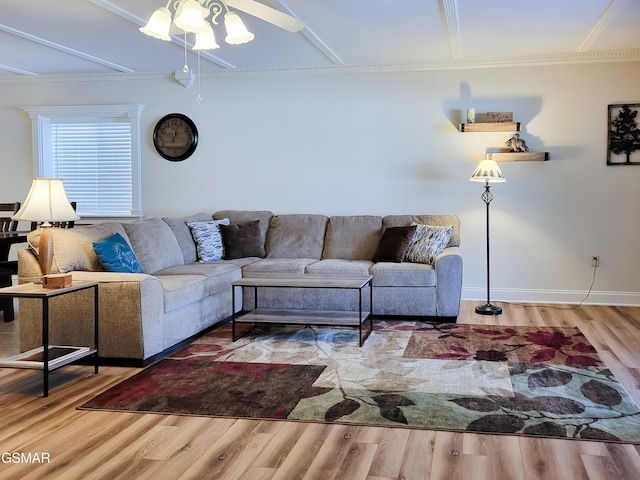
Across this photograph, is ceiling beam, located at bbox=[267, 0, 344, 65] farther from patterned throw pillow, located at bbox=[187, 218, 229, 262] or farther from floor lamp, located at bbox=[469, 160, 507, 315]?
patterned throw pillow, located at bbox=[187, 218, 229, 262]

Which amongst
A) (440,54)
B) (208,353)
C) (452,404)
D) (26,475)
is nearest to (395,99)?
(440,54)

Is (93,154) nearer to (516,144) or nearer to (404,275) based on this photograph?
(404,275)

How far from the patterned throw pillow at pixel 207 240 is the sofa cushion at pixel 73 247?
51.8 inches

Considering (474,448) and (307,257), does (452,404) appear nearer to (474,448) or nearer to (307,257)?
(474,448)

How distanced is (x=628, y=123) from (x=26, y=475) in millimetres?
5689

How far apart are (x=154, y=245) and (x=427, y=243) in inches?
93.0

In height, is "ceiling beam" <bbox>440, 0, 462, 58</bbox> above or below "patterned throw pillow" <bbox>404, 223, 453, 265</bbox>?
above

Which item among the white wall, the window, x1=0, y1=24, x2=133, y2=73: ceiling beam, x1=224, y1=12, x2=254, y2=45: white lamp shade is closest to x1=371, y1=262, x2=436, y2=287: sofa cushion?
the white wall

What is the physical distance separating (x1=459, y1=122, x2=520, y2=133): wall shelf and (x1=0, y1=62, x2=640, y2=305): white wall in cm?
13

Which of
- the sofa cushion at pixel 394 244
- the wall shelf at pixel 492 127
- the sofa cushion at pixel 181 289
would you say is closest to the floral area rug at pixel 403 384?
the sofa cushion at pixel 181 289

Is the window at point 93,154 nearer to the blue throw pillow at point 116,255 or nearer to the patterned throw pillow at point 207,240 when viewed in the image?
the patterned throw pillow at point 207,240

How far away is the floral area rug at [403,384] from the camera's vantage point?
9.68 feet

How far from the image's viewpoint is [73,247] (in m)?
4.17

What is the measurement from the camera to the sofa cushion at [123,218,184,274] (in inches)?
193
